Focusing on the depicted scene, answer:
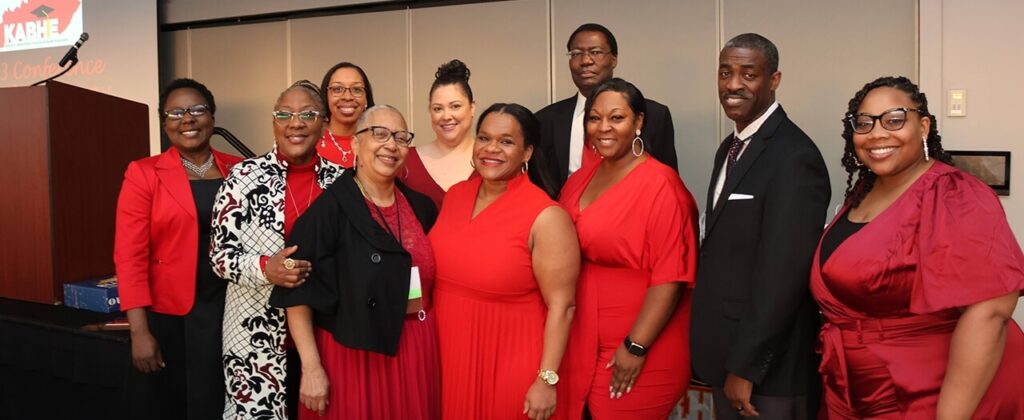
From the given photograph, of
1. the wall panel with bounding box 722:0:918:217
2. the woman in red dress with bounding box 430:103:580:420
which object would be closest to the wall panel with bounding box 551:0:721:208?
the wall panel with bounding box 722:0:918:217

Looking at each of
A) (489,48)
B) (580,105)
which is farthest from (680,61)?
(580,105)

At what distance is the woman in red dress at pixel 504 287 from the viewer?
92.8 inches

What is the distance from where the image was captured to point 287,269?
2256mm

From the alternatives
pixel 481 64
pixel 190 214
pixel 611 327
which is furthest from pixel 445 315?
pixel 481 64

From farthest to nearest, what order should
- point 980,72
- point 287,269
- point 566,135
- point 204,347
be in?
point 980,72 < point 566,135 < point 204,347 < point 287,269

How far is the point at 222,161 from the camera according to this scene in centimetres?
305

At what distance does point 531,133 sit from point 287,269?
35.8 inches

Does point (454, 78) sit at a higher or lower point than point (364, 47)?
lower

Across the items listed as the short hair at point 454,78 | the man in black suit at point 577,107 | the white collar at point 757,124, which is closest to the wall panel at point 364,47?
the short hair at point 454,78

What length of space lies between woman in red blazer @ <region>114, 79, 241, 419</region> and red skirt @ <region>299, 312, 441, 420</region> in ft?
1.99

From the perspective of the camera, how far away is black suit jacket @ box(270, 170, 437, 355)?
7.54 feet

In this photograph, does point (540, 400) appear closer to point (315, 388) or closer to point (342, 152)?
point (315, 388)

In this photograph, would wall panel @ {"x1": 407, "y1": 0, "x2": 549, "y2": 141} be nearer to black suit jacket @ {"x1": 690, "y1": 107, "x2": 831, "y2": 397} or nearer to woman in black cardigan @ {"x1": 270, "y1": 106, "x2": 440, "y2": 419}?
woman in black cardigan @ {"x1": 270, "y1": 106, "x2": 440, "y2": 419}

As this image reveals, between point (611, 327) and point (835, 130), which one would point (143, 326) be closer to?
point (611, 327)
